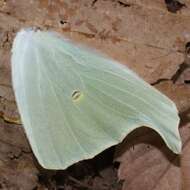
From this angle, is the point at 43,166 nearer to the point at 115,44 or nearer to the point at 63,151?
the point at 63,151

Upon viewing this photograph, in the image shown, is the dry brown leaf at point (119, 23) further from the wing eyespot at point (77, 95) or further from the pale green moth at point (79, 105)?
the wing eyespot at point (77, 95)

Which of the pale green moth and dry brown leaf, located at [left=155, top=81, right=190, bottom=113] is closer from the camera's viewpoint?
the pale green moth

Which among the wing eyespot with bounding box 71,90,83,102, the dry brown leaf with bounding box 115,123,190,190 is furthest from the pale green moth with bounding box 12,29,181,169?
the dry brown leaf with bounding box 115,123,190,190

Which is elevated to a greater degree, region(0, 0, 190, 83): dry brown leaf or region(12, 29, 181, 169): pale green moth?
region(0, 0, 190, 83): dry brown leaf

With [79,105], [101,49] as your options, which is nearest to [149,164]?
[79,105]

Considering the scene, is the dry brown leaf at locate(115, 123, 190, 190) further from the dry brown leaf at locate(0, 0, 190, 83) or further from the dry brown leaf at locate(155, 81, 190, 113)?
the dry brown leaf at locate(0, 0, 190, 83)

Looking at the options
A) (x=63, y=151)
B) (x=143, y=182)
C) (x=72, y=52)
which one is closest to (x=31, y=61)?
(x=72, y=52)
